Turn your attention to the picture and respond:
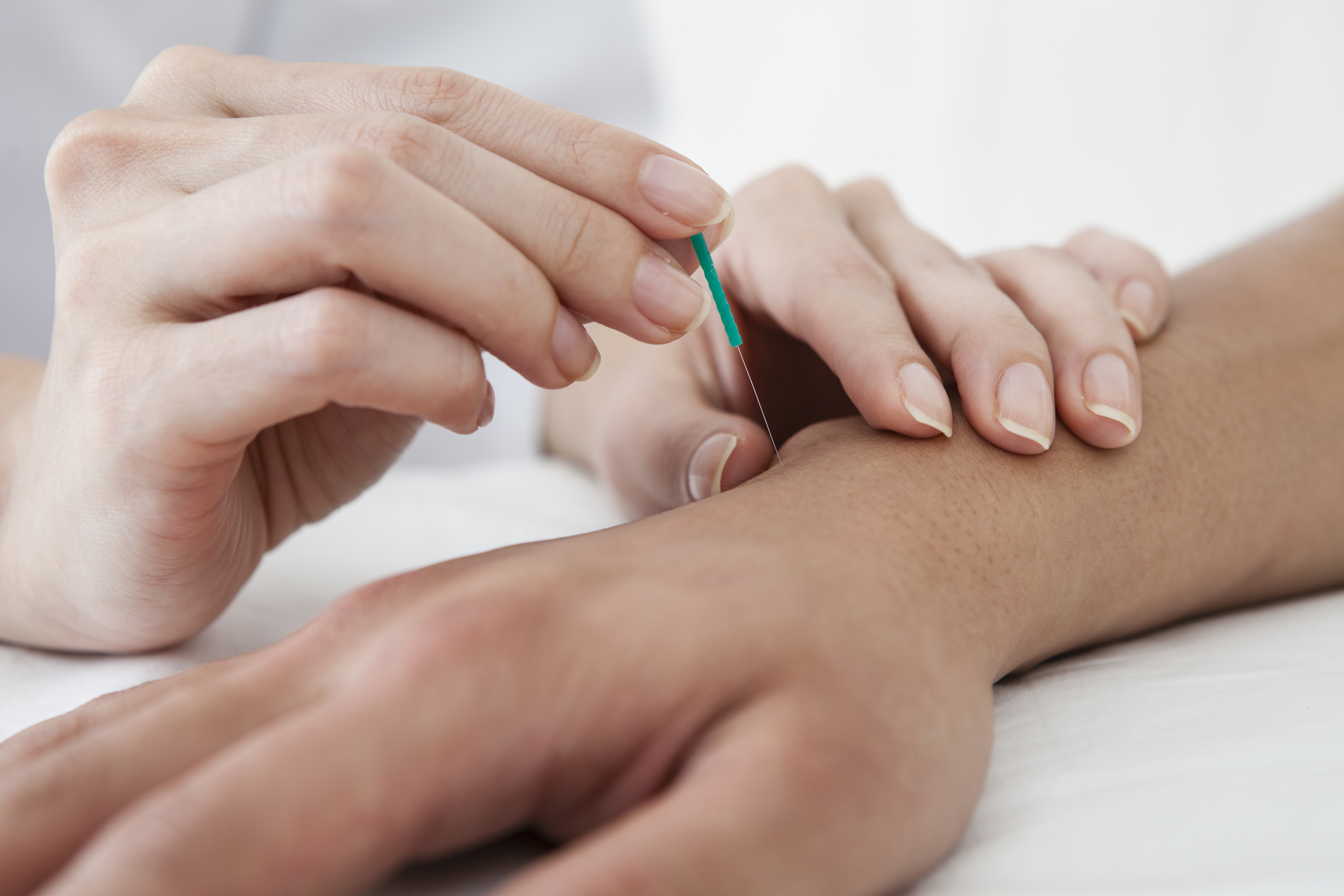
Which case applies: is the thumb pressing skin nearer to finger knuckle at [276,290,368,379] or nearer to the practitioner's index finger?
the practitioner's index finger

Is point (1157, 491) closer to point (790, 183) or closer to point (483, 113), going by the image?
point (790, 183)

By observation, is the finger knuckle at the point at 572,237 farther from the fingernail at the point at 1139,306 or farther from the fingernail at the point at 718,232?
the fingernail at the point at 1139,306

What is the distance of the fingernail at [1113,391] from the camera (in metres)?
0.73

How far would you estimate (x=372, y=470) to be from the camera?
876mm

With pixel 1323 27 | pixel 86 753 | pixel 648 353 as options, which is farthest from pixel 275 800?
pixel 1323 27

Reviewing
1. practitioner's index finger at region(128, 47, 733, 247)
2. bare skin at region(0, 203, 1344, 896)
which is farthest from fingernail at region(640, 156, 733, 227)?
bare skin at region(0, 203, 1344, 896)

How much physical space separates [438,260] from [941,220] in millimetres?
1994

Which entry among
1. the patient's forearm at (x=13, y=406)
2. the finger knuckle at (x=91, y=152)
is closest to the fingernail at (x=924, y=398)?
the finger knuckle at (x=91, y=152)

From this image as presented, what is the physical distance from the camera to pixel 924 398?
70 centimetres

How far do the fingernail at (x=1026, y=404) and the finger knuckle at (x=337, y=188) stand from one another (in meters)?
0.49

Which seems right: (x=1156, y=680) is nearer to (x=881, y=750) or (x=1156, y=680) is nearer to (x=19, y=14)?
(x=881, y=750)

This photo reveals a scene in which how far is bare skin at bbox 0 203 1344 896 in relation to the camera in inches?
15.5

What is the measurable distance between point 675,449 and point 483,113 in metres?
0.35

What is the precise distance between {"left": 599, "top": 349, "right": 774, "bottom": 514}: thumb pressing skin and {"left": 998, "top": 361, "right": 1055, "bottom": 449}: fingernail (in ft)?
0.67
